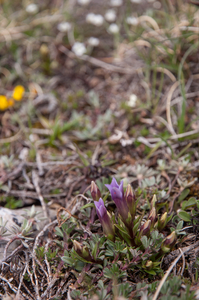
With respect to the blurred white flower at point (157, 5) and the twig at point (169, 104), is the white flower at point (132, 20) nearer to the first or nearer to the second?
the blurred white flower at point (157, 5)

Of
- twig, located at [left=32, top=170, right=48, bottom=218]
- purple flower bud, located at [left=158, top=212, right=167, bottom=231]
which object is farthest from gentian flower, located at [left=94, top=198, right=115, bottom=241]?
twig, located at [left=32, top=170, right=48, bottom=218]

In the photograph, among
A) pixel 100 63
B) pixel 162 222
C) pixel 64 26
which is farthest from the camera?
pixel 64 26

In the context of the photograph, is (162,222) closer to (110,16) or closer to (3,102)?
(3,102)

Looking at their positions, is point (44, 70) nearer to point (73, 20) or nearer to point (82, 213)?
point (73, 20)

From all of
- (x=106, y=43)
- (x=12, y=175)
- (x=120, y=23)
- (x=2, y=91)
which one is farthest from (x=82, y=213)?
(x=120, y=23)

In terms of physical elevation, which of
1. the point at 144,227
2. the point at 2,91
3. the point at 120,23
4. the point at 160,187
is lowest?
the point at 160,187

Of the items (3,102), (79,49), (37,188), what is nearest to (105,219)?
(37,188)
